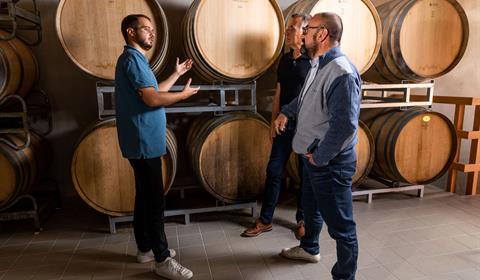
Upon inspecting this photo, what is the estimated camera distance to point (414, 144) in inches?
147

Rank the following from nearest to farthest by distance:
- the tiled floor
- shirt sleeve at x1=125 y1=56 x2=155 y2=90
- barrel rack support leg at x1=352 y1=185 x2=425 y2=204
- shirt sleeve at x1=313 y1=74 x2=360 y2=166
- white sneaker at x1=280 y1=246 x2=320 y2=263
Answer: shirt sleeve at x1=313 y1=74 x2=360 y2=166
shirt sleeve at x1=125 y1=56 x2=155 y2=90
the tiled floor
white sneaker at x1=280 y1=246 x2=320 y2=263
barrel rack support leg at x1=352 y1=185 x2=425 y2=204

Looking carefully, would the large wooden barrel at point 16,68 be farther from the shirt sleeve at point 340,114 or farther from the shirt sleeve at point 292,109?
the shirt sleeve at point 340,114

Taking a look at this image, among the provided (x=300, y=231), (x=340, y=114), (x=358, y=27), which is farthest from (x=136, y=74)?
(x=358, y=27)

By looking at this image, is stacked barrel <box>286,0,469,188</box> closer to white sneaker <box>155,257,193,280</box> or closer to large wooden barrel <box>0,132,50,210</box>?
white sneaker <box>155,257,193,280</box>

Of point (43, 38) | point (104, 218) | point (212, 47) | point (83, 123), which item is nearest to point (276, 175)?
point (212, 47)

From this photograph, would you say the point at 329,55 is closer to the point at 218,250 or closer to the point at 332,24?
the point at 332,24

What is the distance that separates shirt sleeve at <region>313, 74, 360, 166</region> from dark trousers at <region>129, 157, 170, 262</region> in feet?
3.62

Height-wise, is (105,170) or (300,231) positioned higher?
(105,170)

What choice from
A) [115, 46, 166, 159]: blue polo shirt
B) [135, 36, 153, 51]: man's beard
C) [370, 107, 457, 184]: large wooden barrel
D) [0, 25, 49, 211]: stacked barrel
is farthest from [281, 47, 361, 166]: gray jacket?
[0, 25, 49, 211]: stacked barrel

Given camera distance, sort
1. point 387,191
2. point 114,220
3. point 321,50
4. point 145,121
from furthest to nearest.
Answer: point 387,191 → point 114,220 → point 145,121 → point 321,50

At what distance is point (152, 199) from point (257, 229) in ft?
3.46

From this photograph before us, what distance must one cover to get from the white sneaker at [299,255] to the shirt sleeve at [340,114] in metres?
1.04

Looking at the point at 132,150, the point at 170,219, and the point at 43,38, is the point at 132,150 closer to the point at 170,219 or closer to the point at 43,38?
the point at 170,219

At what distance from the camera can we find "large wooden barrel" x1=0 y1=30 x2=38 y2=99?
2801 mm
